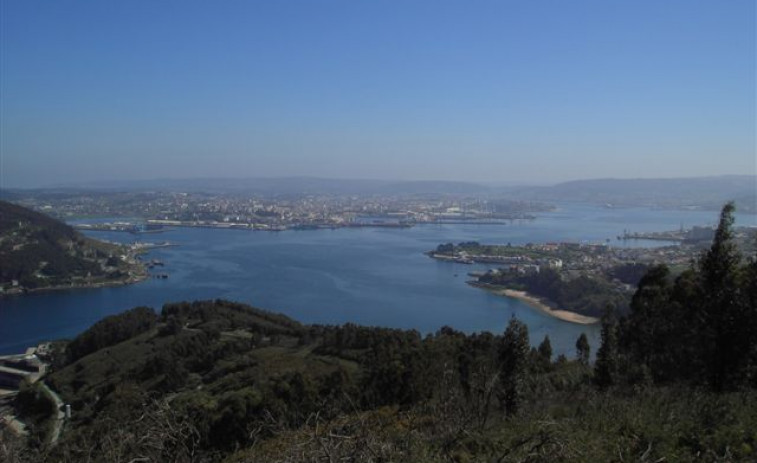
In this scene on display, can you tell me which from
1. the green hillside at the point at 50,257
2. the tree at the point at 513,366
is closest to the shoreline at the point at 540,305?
the tree at the point at 513,366

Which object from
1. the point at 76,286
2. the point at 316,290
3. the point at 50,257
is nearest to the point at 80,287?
the point at 76,286

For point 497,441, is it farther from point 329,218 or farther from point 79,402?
point 329,218

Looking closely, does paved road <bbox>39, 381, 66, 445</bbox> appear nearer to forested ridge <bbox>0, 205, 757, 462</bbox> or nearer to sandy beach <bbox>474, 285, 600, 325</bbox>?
forested ridge <bbox>0, 205, 757, 462</bbox>

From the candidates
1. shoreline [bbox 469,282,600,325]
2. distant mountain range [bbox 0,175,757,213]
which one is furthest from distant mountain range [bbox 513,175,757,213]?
shoreline [bbox 469,282,600,325]

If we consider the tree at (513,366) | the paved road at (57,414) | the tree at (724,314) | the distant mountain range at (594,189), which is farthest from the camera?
the distant mountain range at (594,189)

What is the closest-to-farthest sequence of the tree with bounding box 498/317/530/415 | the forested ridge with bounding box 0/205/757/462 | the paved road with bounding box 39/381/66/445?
the forested ridge with bounding box 0/205/757/462, the tree with bounding box 498/317/530/415, the paved road with bounding box 39/381/66/445

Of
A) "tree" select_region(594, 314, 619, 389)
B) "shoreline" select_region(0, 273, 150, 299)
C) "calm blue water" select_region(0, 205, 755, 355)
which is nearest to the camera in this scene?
"tree" select_region(594, 314, 619, 389)

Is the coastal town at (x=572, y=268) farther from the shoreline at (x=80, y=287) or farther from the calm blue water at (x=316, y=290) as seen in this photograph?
the shoreline at (x=80, y=287)
